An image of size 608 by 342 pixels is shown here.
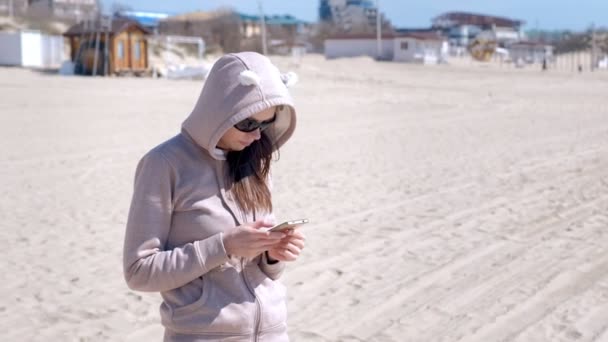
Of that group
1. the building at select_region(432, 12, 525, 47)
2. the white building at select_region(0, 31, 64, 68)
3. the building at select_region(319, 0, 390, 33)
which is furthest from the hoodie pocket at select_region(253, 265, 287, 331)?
the building at select_region(319, 0, 390, 33)

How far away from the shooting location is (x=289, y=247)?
221 cm

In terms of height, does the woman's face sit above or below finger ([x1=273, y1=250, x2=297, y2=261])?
above

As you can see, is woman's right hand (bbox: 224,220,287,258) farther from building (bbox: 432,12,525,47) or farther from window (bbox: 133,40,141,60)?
building (bbox: 432,12,525,47)

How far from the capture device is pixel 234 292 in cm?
224


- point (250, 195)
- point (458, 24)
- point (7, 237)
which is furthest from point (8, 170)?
point (458, 24)

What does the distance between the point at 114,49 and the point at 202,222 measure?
29837mm

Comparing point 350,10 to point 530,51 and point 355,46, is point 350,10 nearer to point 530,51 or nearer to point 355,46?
point 530,51

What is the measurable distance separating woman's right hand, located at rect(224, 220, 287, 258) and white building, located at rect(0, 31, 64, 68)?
35.1m

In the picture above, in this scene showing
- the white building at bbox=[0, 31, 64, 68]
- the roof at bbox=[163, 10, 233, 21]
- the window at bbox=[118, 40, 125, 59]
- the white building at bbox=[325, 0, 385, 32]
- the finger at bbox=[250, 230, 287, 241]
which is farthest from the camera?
the white building at bbox=[325, 0, 385, 32]

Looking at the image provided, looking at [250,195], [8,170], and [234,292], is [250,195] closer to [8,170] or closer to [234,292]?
[234,292]

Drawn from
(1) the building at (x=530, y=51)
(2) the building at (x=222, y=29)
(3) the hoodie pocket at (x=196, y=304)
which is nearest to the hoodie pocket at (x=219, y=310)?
(3) the hoodie pocket at (x=196, y=304)

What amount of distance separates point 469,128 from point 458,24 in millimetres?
99857

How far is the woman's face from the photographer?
2.21m

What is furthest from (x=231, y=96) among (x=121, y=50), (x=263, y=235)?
(x=121, y=50)
